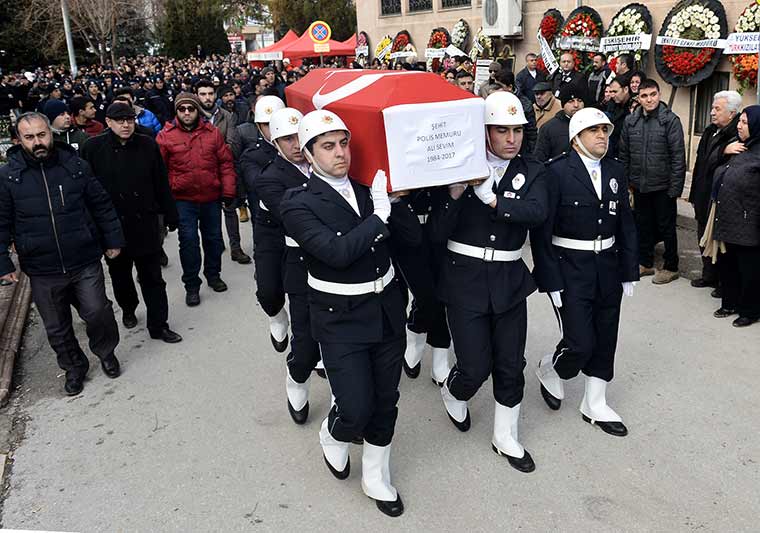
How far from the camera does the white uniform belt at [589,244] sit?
411 cm

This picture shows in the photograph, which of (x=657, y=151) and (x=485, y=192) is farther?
(x=657, y=151)

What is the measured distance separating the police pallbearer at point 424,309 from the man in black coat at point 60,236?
7.26 feet

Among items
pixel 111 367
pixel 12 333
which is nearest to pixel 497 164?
pixel 111 367

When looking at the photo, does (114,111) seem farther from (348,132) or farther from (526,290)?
(526,290)

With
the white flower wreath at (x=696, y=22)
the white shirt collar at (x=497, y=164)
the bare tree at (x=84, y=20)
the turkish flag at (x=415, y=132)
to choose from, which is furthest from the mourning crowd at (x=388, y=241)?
the bare tree at (x=84, y=20)

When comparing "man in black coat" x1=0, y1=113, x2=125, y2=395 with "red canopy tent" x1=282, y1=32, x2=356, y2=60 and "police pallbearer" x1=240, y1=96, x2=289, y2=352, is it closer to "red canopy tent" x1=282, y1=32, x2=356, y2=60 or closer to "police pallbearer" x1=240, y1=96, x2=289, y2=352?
"police pallbearer" x1=240, y1=96, x2=289, y2=352

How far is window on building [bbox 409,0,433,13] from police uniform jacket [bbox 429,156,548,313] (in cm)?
1657

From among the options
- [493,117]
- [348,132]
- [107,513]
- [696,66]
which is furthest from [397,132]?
[696,66]

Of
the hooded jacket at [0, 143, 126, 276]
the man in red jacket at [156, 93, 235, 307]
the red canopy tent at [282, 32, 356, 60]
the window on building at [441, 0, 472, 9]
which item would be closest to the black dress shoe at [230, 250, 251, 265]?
the man in red jacket at [156, 93, 235, 307]

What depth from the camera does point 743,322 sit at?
5699 mm

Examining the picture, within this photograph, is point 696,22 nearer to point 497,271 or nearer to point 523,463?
point 497,271

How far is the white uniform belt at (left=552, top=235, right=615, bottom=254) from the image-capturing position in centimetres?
411

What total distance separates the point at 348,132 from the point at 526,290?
1.32 metres

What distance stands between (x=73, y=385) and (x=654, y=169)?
524 centimetres
